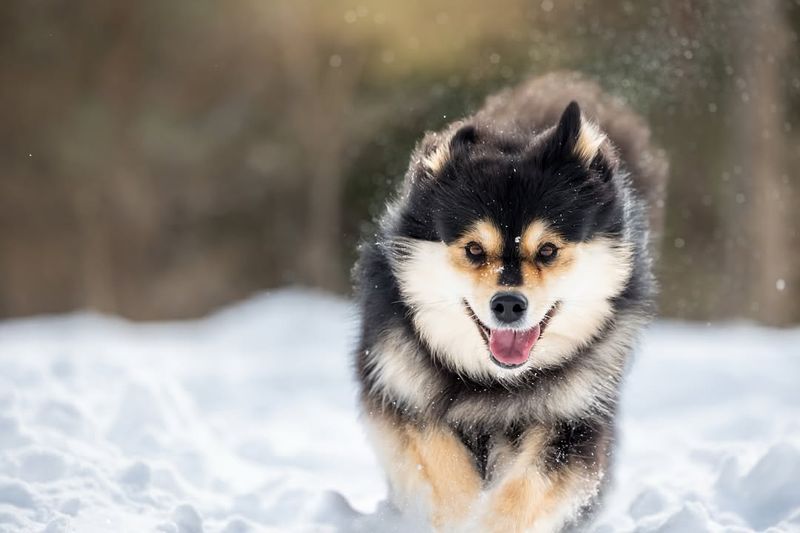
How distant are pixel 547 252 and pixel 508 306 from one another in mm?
263

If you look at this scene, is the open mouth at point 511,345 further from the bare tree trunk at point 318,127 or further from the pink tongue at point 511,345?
the bare tree trunk at point 318,127

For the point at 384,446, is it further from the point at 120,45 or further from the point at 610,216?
the point at 120,45

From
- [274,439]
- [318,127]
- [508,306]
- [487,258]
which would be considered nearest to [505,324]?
[508,306]

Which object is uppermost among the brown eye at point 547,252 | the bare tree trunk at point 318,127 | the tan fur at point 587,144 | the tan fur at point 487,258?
the bare tree trunk at point 318,127

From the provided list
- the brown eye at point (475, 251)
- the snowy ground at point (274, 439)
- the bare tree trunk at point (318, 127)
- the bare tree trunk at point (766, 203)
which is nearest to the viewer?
the brown eye at point (475, 251)

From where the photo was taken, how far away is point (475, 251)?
122 inches

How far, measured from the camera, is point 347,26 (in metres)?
10.3

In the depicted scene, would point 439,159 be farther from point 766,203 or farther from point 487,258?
point 766,203

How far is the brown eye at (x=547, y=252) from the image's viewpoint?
3.09 meters

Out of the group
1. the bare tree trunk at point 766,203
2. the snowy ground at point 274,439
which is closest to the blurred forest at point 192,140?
the bare tree trunk at point 766,203

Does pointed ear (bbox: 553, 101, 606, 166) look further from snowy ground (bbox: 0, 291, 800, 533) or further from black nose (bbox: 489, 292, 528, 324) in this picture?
snowy ground (bbox: 0, 291, 800, 533)

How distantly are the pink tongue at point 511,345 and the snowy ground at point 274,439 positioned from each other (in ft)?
2.56

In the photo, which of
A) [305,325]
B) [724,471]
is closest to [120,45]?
[305,325]

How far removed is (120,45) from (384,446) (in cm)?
889
